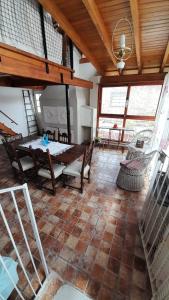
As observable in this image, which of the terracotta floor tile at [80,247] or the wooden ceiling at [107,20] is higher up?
the wooden ceiling at [107,20]

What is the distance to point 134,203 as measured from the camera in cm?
234

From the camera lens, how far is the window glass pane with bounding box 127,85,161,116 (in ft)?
13.4

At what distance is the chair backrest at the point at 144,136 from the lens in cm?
351

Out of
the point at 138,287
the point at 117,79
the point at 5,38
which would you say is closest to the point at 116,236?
the point at 138,287

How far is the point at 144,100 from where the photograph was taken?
4.25 meters

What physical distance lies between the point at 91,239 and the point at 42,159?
1373 millimetres

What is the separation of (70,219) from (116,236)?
672 millimetres

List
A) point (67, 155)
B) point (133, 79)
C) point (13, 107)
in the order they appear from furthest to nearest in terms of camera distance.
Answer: point (13, 107) < point (133, 79) < point (67, 155)

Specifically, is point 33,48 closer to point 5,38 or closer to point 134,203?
point 5,38

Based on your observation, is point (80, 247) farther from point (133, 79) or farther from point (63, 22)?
point (133, 79)

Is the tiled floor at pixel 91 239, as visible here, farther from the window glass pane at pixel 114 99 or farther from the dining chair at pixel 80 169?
the window glass pane at pixel 114 99

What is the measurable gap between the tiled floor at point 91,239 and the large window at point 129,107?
264cm

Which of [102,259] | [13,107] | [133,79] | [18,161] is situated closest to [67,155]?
[18,161]

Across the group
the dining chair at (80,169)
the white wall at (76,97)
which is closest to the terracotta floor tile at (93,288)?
the dining chair at (80,169)
